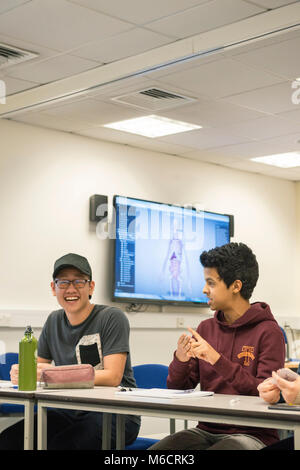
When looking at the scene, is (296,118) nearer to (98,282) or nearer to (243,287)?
(98,282)

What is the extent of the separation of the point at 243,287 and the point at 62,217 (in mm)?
3477

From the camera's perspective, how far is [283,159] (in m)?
7.54

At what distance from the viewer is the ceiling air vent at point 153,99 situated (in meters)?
5.41

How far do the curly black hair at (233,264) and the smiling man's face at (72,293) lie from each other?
0.71 meters

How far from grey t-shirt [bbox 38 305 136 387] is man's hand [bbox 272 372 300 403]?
1139mm

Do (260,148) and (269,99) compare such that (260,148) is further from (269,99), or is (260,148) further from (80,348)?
(80,348)

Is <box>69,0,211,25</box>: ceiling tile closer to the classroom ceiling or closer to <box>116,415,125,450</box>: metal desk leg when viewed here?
the classroom ceiling

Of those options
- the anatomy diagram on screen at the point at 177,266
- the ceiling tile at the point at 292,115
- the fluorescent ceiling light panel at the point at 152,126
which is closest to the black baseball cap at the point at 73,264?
the fluorescent ceiling light panel at the point at 152,126

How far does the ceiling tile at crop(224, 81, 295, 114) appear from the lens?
5.28m

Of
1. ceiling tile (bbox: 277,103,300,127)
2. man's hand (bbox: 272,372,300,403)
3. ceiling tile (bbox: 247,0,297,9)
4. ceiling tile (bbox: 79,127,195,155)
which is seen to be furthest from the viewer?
ceiling tile (bbox: 79,127,195,155)

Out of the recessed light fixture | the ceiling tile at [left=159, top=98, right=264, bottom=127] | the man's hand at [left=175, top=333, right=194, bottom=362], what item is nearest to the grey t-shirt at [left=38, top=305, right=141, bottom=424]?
the man's hand at [left=175, top=333, right=194, bottom=362]

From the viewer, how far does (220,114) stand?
593 centimetres

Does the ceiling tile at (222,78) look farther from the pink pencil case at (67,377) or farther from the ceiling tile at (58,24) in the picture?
the pink pencil case at (67,377)

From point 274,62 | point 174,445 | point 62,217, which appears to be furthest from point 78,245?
point 174,445
